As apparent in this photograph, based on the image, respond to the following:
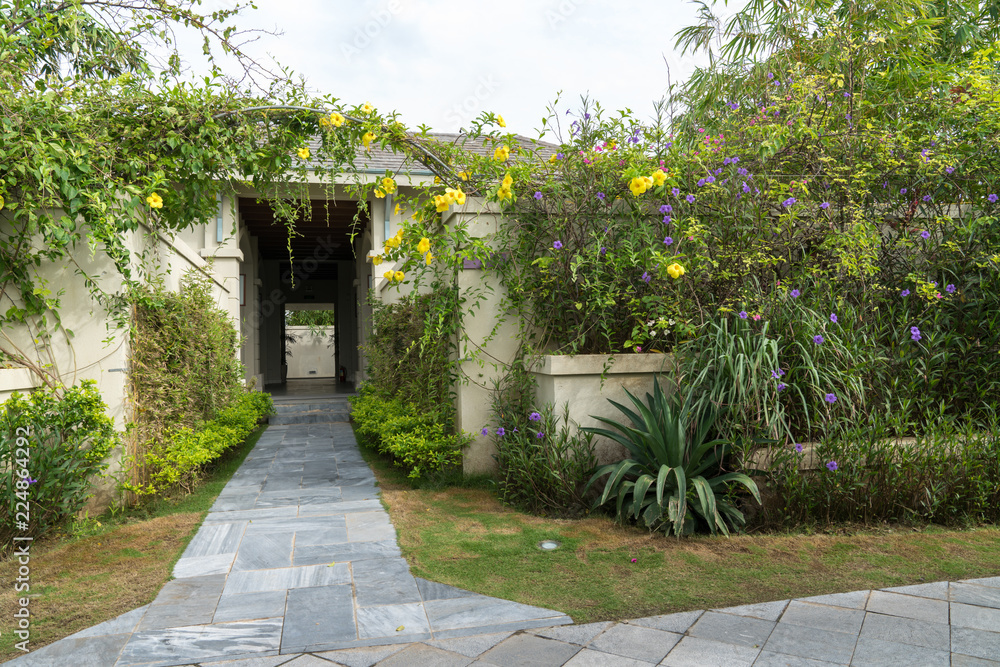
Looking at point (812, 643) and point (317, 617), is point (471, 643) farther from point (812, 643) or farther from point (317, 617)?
point (812, 643)

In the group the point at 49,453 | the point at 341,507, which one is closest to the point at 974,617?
the point at 341,507

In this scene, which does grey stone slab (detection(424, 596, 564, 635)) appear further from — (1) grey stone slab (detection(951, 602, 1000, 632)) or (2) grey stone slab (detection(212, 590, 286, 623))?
(1) grey stone slab (detection(951, 602, 1000, 632))

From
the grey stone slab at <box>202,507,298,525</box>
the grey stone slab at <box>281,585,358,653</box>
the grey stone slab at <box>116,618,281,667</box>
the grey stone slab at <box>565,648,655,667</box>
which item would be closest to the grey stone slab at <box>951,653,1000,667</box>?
the grey stone slab at <box>565,648,655,667</box>

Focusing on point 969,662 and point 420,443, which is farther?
point 420,443

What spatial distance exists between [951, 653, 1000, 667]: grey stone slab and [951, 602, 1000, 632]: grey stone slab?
258mm

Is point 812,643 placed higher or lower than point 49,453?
lower

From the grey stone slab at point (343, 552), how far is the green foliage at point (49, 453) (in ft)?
4.34

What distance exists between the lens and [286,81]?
4.16 m

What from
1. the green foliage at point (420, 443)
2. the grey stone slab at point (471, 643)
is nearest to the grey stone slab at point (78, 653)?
the grey stone slab at point (471, 643)

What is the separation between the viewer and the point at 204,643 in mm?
→ 2279

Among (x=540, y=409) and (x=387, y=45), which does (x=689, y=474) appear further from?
(x=387, y=45)

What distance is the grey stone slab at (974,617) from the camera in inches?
90.0

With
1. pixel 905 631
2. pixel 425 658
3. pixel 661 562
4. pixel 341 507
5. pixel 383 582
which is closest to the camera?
pixel 425 658

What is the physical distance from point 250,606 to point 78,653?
24.2 inches
